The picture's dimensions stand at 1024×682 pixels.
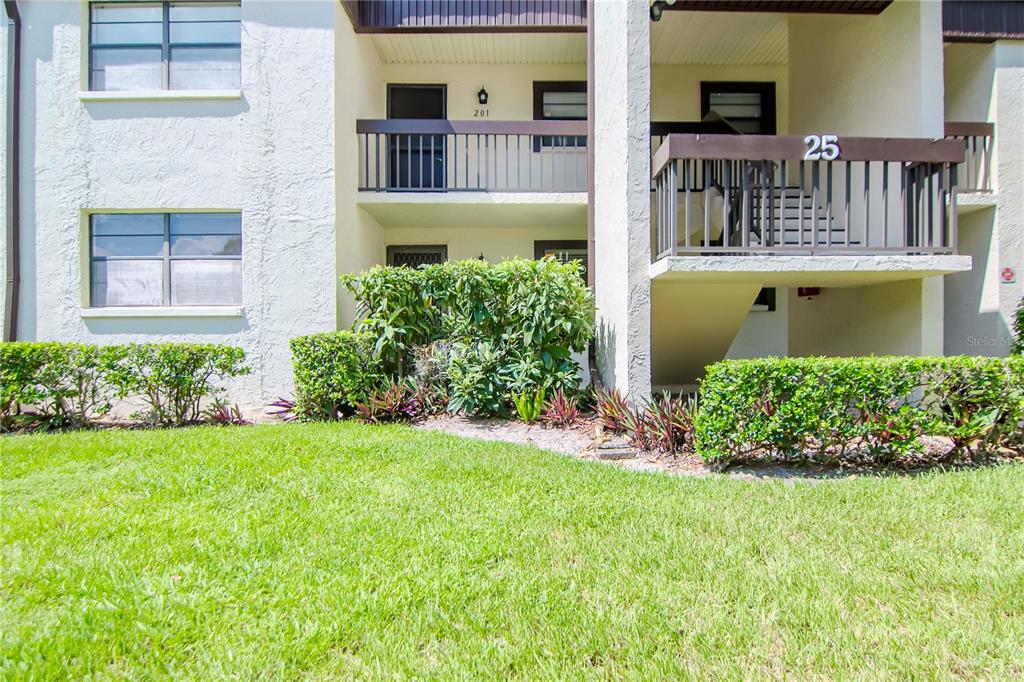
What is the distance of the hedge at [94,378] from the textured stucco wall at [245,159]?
1.16m

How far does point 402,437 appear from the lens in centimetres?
596

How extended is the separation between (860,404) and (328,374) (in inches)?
240

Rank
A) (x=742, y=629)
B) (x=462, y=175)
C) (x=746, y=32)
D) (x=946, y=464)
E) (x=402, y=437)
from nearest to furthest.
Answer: (x=742, y=629) < (x=946, y=464) < (x=402, y=437) < (x=746, y=32) < (x=462, y=175)

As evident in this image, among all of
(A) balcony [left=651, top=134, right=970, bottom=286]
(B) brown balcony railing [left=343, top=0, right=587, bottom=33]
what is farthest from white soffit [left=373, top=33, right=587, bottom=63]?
(A) balcony [left=651, top=134, right=970, bottom=286]

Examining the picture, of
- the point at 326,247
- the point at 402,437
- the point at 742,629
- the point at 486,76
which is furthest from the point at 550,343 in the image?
the point at 486,76

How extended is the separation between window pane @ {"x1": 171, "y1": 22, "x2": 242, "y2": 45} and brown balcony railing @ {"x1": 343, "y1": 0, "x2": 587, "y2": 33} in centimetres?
209

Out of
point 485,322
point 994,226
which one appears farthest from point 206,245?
point 994,226

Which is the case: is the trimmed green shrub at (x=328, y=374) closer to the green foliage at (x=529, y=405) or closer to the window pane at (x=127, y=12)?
the green foliage at (x=529, y=405)

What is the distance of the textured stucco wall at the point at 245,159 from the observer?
8.26m

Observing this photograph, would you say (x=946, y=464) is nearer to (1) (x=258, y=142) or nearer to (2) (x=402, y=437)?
(2) (x=402, y=437)

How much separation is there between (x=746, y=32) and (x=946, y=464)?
8458mm

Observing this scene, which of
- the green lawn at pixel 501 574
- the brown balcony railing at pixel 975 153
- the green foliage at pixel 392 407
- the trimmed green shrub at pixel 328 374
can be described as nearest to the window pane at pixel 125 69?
the trimmed green shrub at pixel 328 374

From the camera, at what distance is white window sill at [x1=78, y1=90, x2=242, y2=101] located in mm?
8227

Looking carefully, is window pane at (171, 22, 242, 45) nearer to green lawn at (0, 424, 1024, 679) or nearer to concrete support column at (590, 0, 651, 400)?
concrete support column at (590, 0, 651, 400)
